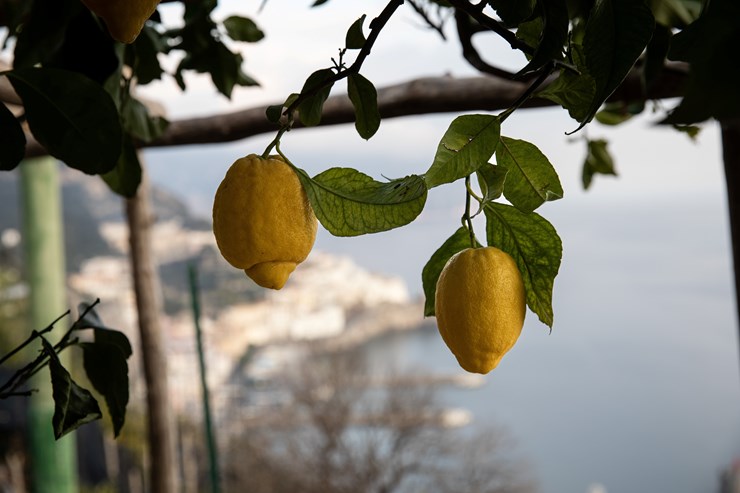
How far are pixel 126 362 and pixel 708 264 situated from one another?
3.53 meters

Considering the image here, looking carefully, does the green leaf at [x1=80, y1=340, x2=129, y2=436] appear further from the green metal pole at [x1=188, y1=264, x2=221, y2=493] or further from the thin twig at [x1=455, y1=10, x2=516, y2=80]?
the green metal pole at [x1=188, y1=264, x2=221, y2=493]

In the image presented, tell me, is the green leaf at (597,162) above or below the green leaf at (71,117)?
above

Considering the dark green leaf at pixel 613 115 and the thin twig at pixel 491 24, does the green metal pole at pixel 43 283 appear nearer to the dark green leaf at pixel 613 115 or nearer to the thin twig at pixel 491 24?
the dark green leaf at pixel 613 115

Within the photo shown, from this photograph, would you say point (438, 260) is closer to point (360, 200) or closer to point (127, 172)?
point (360, 200)

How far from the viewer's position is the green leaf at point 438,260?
0.31 metres

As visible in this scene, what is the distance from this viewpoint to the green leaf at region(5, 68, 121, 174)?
0.97 feet

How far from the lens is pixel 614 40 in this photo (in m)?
0.21

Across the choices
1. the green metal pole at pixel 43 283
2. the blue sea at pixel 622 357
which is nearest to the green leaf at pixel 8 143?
the green metal pole at pixel 43 283

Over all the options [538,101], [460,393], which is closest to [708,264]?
[460,393]

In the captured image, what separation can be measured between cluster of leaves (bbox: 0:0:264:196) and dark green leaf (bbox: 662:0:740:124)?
195 mm

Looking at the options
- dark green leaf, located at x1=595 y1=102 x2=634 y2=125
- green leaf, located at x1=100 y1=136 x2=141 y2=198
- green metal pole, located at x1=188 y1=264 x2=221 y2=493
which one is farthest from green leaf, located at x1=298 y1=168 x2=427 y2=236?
green metal pole, located at x1=188 y1=264 x2=221 y2=493

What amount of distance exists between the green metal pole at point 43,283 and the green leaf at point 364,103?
2003mm

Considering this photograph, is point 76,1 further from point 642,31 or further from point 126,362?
point 642,31

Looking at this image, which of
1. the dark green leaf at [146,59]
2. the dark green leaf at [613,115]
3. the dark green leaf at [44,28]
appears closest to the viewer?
the dark green leaf at [44,28]
